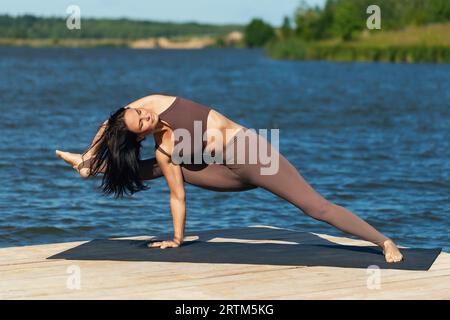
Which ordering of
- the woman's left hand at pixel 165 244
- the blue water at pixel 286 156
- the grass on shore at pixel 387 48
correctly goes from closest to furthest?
the woman's left hand at pixel 165 244, the blue water at pixel 286 156, the grass on shore at pixel 387 48

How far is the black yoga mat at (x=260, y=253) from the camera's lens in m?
8.38

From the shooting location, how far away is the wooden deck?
23.8ft

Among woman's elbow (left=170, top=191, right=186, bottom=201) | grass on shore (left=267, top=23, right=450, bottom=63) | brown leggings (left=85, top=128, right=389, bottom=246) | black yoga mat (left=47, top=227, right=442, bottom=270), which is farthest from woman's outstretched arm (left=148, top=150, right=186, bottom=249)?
grass on shore (left=267, top=23, right=450, bottom=63)

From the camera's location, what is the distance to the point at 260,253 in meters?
8.83

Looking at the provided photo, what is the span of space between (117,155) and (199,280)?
1429 mm

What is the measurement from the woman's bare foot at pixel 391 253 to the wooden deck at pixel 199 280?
0.30 metres

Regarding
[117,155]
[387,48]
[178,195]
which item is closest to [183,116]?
[117,155]

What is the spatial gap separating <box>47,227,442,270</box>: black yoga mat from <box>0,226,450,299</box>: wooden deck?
4.4 inches

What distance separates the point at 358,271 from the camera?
314 inches

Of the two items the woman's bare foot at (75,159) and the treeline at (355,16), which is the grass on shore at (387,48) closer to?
the treeline at (355,16)

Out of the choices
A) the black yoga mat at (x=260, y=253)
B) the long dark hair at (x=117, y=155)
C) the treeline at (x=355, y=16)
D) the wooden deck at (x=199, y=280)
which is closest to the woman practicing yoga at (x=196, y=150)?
the long dark hair at (x=117, y=155)

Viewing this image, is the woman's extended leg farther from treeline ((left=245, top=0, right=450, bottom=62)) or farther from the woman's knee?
treeline ((left=245, top=0, right=450, bottom=62))
